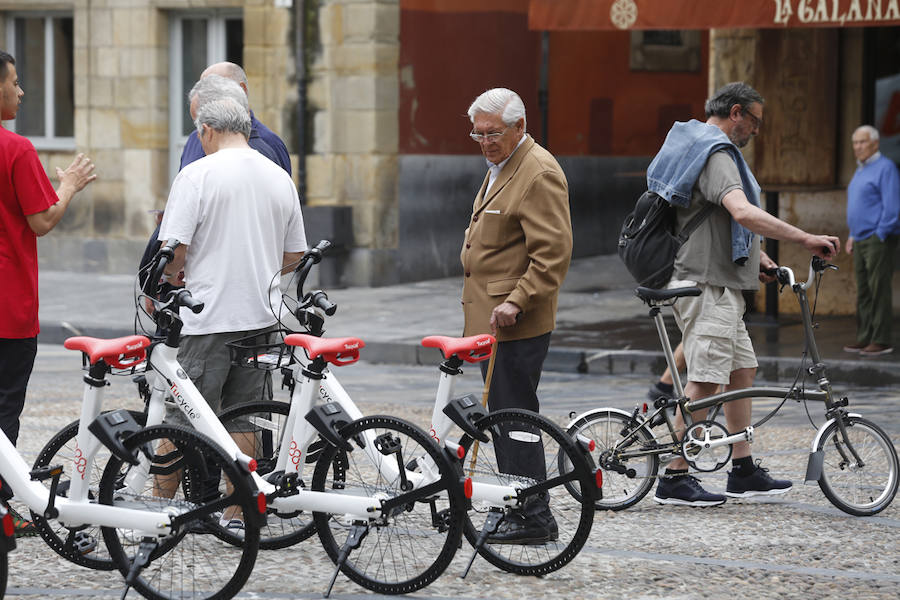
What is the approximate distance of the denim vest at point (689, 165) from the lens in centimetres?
665

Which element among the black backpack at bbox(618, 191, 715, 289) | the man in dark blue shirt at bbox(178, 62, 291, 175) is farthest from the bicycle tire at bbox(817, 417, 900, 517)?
the man in dark blue shirt at bbox(178, 62, 291, 175)

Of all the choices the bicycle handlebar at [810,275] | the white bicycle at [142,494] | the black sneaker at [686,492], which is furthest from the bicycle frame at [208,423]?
the bicycle handlebar at [810,275]

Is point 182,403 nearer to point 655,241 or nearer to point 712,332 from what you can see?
point 655,241

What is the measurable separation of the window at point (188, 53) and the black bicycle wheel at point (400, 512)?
12.6 meters

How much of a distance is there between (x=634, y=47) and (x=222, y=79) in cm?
1501

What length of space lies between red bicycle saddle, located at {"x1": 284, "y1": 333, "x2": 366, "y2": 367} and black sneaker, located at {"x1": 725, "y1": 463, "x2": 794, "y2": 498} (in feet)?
7.32

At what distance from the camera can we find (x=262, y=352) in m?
5.96

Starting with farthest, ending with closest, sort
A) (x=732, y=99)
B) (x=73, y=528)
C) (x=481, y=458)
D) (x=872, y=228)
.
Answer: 1. (x=872, y=228)
2. (x=732, y=99)
3. (x=481, y=458)
4. (x=73, y=528)

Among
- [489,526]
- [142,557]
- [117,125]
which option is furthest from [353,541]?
[117,125]

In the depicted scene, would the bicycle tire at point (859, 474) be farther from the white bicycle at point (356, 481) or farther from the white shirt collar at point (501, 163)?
the white bicycle at point (356, 481)

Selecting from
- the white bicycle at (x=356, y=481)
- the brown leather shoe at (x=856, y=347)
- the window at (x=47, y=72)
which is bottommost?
the brown leather shoe at (x=856, y=347)

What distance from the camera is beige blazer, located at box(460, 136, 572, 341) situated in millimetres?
5859

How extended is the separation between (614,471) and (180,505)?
222cm

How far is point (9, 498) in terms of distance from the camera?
540 cm
